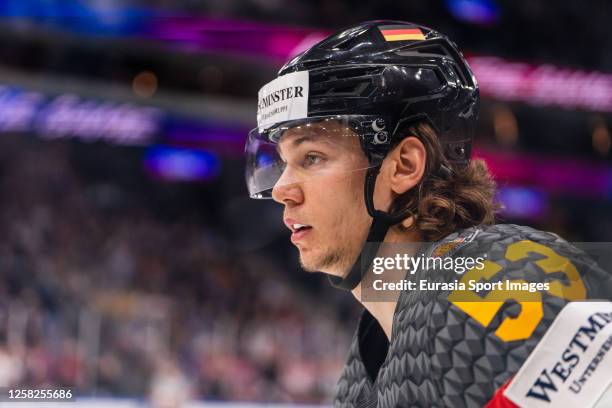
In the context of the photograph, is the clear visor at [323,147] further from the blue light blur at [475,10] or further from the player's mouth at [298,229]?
the blue light blur at [475,10]

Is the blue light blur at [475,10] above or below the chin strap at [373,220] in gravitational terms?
Result: above

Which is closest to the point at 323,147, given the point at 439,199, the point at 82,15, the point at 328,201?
the point at 328,201

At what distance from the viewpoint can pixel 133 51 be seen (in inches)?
413

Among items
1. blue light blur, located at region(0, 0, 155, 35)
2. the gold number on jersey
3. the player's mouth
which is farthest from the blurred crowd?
the gold number on jersey

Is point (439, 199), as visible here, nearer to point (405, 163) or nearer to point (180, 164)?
point (405, 163)

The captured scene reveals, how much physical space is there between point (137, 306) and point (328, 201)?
7.21 metres

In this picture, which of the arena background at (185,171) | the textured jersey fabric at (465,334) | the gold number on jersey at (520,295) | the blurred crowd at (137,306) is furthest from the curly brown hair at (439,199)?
the arena background at (185,171)

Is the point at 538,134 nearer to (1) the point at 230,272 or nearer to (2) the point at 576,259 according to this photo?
(1) the point at 230,272

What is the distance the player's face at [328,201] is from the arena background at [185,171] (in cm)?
567

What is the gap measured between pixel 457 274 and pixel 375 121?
40 centimetres

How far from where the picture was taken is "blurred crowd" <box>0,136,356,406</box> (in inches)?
289

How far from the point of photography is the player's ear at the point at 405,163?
1462 mm

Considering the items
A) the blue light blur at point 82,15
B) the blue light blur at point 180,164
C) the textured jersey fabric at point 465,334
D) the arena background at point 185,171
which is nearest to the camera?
the textured jersey fabric at point 465,334

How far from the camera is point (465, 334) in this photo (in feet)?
3.55
